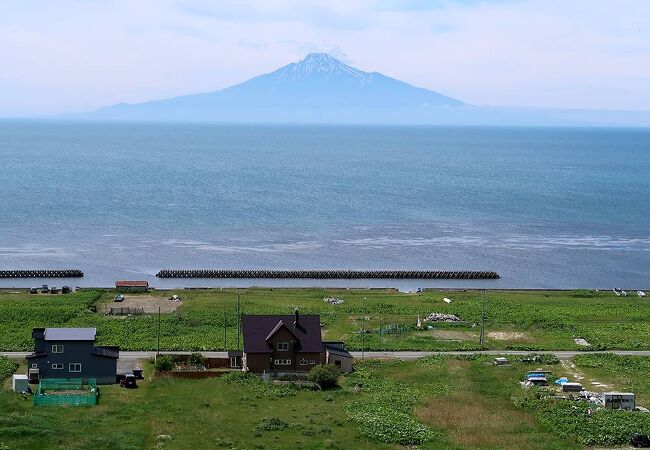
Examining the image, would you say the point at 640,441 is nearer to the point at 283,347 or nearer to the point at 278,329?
the point at 283,347

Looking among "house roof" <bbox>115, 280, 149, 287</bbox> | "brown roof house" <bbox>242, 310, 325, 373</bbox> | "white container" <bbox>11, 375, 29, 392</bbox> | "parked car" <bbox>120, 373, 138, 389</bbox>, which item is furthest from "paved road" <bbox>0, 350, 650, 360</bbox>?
"house roof" <bbox>115, 280, 149, 287</bbox>

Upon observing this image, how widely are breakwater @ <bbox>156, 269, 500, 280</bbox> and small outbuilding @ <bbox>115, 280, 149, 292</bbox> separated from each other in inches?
335

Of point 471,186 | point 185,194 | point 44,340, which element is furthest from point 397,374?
point 471,186

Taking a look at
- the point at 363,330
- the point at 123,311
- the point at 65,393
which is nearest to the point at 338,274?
the point at 123,311

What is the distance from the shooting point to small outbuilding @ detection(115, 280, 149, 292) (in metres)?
82.0

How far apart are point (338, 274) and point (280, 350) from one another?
3970 centimetres

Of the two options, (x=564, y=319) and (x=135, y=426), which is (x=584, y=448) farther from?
(x=564, y=319)

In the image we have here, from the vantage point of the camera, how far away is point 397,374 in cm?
5434

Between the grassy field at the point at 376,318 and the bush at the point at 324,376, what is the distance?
364 inches

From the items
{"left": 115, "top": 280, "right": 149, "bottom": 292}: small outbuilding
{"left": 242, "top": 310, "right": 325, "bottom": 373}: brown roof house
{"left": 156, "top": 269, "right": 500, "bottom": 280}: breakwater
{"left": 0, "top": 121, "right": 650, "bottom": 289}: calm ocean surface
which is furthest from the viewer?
{"left": 0, "top": 121, "right": 650, "bottom": 289}: calm ocean surface

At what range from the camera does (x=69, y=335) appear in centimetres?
5206

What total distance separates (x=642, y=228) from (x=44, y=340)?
10675 centimetres

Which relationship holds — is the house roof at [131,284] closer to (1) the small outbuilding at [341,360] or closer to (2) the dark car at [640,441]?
(1) the small outbuilding at [341,360]

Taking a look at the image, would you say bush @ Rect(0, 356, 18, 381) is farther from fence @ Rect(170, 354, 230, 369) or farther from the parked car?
fence @ Rect(170, 354, 230, 369)
